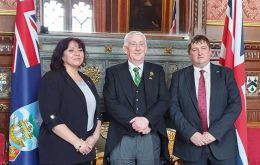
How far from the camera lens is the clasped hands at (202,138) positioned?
297cm

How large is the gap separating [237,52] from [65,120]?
1.78 meters

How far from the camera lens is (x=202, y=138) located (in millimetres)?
2975

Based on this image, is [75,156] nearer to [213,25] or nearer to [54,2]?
[54,2]

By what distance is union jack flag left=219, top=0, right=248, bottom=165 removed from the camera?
3.64m

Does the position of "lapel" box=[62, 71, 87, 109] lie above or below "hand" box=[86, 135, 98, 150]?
above

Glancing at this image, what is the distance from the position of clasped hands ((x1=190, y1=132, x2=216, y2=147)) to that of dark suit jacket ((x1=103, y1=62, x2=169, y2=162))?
1.08ft

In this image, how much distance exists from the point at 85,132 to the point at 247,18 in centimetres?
276

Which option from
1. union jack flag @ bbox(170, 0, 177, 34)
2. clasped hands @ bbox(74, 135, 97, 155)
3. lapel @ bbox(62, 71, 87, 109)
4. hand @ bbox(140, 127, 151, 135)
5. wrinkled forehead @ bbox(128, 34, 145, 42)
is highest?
union jack flag @ bbox(170, 0, 177, 34)

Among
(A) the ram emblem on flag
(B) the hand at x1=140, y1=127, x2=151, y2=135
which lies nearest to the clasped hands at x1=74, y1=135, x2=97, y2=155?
(B) the hand at x1=140, y1=127, x2=151, y2=135

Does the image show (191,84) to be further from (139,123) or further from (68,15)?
(68,15)

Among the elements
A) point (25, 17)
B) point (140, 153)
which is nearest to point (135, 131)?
point (140, 153)

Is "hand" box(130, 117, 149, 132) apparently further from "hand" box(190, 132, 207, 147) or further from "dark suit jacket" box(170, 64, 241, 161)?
Result: "hand" box(190, 132, 207, 147)

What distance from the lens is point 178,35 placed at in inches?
185

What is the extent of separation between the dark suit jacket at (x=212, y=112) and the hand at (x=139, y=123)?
0.22 meters
